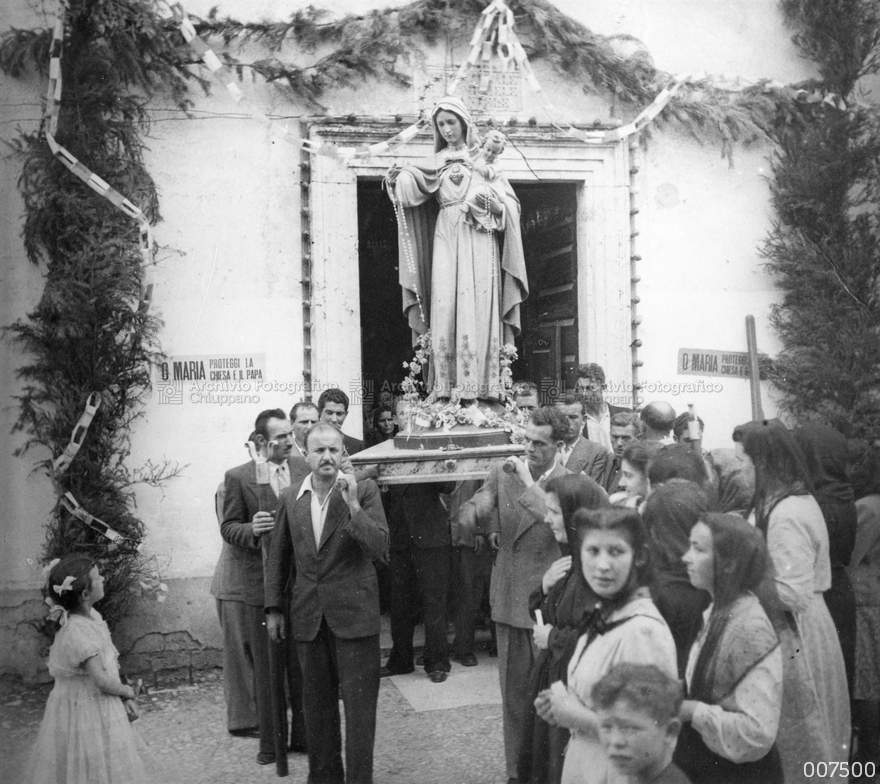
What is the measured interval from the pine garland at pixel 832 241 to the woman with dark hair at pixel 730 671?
2355mm

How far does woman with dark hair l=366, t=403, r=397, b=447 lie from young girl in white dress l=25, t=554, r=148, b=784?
2.91m

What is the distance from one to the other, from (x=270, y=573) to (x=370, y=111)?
10.1 feet

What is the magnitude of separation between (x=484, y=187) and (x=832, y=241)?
6.45 ft

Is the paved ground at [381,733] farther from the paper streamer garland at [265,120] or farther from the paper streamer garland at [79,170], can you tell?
the paper streamer garland at [265,120]

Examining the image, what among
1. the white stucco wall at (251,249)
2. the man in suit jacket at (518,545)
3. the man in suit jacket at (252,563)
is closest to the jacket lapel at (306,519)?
the man in suit jacket at (252,563)

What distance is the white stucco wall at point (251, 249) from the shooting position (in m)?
5.19

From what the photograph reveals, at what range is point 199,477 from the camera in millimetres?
5387

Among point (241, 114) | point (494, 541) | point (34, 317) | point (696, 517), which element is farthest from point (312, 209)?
point (696, 517)

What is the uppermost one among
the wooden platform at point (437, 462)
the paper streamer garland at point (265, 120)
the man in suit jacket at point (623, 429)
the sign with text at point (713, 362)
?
the paper streamer garland at point (265, 120)

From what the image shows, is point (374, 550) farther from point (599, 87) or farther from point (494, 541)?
point (599, 87)

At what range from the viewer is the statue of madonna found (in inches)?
193

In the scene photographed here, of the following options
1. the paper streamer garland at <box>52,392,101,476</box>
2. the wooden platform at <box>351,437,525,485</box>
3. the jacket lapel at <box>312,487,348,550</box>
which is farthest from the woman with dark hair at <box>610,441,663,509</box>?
the paper streamer garland at <box>52,392,101,476</box>

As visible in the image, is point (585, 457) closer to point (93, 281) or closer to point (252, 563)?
point (252, 563)

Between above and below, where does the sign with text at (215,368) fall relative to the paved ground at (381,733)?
above
